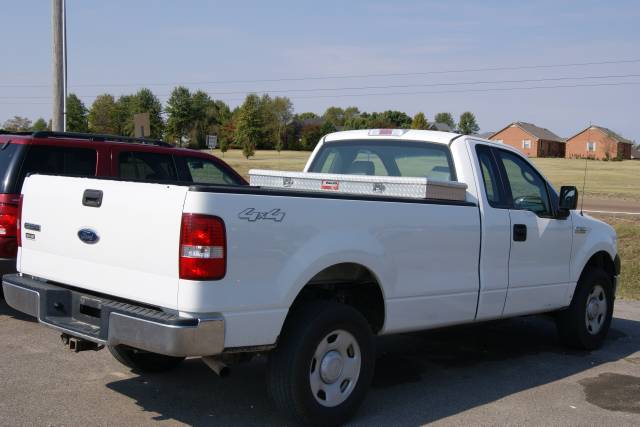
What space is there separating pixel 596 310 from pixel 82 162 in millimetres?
5640

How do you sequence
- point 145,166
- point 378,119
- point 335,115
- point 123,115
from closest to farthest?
point 145,166 → point 123,115 → point 378,119 → point 335,115

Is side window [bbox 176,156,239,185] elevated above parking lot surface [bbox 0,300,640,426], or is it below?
above

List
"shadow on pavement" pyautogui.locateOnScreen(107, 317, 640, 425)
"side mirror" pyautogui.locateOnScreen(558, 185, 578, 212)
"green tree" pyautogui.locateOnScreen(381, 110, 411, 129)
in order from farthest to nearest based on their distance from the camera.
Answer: "green tree" pyautogui.locateOnScreen(381, 110, 411, 129) < "side mirror" pyautogui.locateOnScreen(558, 185, 578, 212) < "shadow on pavement" pyautogui.locateOnScreen(107, 317, 640, 425)

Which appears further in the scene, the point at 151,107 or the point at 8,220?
the point at 151,107

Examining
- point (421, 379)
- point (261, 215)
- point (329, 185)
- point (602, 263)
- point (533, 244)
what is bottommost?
point (421, 379)

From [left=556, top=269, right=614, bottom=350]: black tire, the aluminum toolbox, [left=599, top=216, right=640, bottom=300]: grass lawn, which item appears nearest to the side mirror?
[left=556, top=269, right=614, bottom=350]: black tire

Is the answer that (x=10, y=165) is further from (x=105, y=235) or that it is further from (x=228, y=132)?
(x=228, y=132)

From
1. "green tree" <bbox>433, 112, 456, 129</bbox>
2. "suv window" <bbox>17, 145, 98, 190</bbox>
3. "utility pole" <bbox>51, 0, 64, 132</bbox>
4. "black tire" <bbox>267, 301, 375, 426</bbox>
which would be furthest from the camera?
"green tree" <bbox>433, 112, 456, 129</bbox>

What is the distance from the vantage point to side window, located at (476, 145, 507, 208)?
6.38 meters

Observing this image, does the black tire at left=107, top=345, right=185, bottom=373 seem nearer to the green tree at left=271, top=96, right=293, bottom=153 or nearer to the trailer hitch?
the trailer hitch

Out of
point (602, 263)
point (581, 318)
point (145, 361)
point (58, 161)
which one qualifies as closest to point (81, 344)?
point (145, 361)

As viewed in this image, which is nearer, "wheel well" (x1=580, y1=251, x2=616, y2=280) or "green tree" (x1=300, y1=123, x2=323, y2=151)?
"wheel well" (x1=580, y1=251, x2=616, y2=280)

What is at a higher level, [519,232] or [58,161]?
[58,161]

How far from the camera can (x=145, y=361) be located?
5.99m
